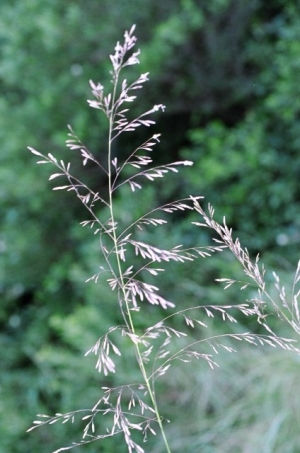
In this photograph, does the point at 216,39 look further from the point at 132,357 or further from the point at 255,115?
the point at 132,357

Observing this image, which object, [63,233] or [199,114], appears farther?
[63,233]

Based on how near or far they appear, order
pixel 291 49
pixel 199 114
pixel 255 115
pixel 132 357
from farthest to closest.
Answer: pixel 199 114 → pixel 255 115 → pixel 291 49 → pixel 132 357

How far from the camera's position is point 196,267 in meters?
2.99

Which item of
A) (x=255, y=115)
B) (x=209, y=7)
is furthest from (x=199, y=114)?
(x=209, y=7)

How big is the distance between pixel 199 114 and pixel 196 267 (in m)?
0.78

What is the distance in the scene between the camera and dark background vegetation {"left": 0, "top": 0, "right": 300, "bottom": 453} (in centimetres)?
293

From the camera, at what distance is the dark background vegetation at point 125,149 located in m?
2.93

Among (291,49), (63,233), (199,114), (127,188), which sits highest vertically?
(291,49)

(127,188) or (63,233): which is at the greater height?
(127,188)

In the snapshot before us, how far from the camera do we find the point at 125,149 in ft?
11.8

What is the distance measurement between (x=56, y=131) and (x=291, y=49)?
3.58ft

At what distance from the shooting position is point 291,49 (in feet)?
9.73

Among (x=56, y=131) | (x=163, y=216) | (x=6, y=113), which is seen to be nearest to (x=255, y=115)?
(x=163, y=216)

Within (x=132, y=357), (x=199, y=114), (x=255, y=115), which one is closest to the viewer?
(x=132, y=357)
